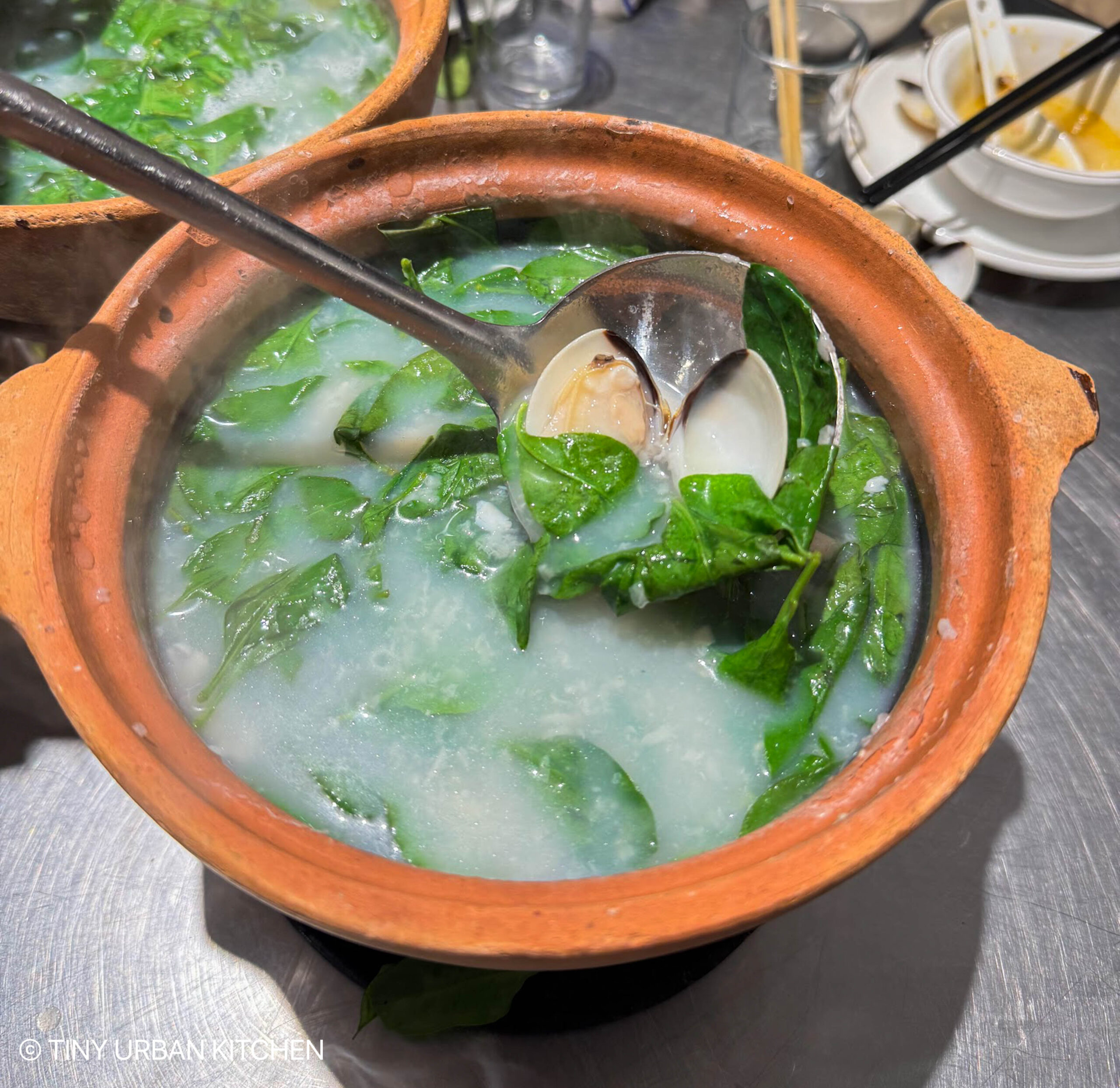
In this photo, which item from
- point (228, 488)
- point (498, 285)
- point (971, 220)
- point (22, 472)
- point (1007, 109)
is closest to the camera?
point (22, 472)

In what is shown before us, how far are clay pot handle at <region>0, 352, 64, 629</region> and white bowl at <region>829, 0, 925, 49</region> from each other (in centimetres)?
257

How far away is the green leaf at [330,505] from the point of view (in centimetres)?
139

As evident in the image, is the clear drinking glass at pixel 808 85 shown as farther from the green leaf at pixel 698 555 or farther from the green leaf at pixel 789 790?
the green leaf at pixel 789 790

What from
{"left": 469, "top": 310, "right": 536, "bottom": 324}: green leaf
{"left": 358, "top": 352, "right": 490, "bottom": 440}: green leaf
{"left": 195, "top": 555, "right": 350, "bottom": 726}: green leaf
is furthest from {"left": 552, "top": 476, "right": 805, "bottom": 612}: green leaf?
{"left": 469, "top": 310, "right": 536, "bottom": 324}: green leaf

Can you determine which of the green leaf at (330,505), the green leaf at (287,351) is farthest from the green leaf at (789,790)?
the green leaf at (287,351)

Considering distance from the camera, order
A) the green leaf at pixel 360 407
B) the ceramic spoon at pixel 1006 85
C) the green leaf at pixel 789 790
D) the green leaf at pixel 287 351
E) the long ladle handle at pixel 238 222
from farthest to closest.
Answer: the ceramic spoon at pixel 1006 85, the green leaf at pixel 287 351, the green leaf at pixel 360 407, the green leaf at pixel 789 790, the long ladle handle at pixel 238 222

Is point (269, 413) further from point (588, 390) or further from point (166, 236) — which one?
point (588, 390)

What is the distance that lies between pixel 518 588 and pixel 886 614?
23.0 inches

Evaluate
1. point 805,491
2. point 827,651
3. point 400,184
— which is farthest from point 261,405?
point 827,651

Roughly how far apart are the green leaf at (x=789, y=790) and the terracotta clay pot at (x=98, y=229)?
51.4 inches

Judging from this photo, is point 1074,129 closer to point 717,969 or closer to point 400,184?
point 400,184

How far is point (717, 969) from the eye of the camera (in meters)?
1.50

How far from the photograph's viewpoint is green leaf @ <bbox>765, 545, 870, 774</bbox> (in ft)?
3.95

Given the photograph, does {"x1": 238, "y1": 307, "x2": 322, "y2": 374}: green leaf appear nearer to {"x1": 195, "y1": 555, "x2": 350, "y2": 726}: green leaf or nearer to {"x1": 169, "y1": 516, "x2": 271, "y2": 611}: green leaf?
{"x1": 169, "y1": 516, "x2": 271, "y2": 611}: green leaf
